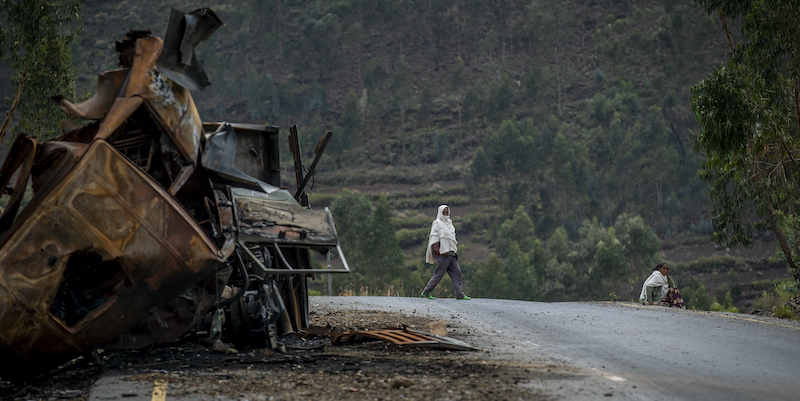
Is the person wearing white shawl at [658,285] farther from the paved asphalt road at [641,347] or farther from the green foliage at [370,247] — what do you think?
the green foliage at [370,247]

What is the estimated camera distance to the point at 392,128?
381ft

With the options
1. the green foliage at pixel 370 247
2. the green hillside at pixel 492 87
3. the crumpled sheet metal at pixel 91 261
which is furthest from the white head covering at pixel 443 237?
the green hillside at pixel 492 87

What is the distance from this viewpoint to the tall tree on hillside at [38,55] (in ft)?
77.4

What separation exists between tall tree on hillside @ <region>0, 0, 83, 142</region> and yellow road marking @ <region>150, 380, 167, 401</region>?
18.7 meters

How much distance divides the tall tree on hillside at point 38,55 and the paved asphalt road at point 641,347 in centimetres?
1693

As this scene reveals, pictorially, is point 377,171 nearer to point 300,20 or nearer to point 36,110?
point 300,20

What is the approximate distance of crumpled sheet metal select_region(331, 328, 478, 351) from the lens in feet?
28.7

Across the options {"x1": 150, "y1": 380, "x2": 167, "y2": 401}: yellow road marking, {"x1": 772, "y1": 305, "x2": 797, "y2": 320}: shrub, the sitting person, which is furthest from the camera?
the sitting person

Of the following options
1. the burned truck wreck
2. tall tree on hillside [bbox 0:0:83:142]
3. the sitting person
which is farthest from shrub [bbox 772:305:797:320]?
tall tree on hillside [bbox 0:0:83:142]

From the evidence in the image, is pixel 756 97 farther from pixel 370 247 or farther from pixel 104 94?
pixel 370 247

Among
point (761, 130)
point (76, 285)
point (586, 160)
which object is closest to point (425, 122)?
point (586, 160)

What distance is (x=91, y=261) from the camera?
762 cm

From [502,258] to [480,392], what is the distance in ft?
248

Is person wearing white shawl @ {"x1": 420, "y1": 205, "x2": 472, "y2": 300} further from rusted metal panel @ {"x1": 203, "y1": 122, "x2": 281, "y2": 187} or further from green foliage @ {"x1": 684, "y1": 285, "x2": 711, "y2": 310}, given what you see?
green foliage @ {"x1": 684, "y1": 285, "x2": 711, "y2": 310}
